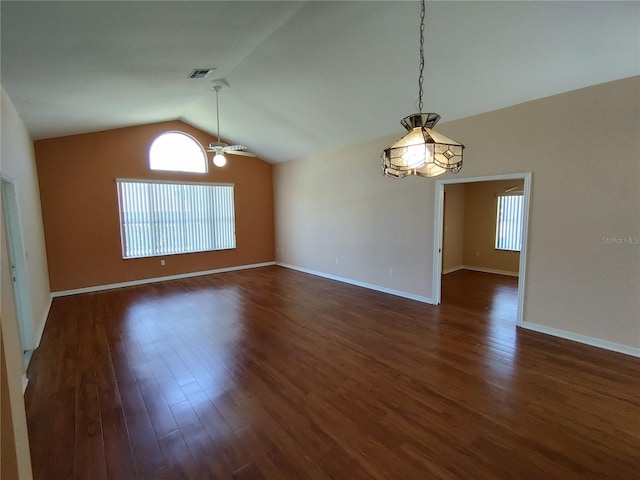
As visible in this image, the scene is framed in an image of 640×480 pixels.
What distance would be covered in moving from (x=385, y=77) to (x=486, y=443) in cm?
381

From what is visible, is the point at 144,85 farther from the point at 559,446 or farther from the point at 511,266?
the point at 511,266

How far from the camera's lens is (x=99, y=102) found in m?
4.00

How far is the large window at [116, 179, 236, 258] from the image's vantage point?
245 inches

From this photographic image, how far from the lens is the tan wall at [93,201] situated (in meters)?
5.38

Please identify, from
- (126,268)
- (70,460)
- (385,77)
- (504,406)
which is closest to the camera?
(70,460)

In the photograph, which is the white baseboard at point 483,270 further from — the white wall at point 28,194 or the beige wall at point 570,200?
the white wall at point 28,194

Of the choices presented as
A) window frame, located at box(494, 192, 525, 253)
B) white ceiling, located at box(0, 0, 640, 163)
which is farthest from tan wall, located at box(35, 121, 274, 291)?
window frame, located at box(494, 192, 525, 253)

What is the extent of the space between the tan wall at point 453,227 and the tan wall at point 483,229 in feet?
0.47

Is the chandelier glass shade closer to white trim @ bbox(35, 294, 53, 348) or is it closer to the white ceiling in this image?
the white ceiling

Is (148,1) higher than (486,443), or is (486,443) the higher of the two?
(148,1)

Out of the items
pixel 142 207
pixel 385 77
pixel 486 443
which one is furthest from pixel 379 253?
pixel 142 207

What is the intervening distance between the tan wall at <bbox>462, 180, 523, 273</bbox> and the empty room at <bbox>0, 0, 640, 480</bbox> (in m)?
1.29

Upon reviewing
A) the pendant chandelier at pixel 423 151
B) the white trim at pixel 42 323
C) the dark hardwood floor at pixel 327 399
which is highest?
the pendant chandelier at pixel 423 151

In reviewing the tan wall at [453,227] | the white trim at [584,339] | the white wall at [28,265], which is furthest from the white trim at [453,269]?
the white wall at [28,265]
